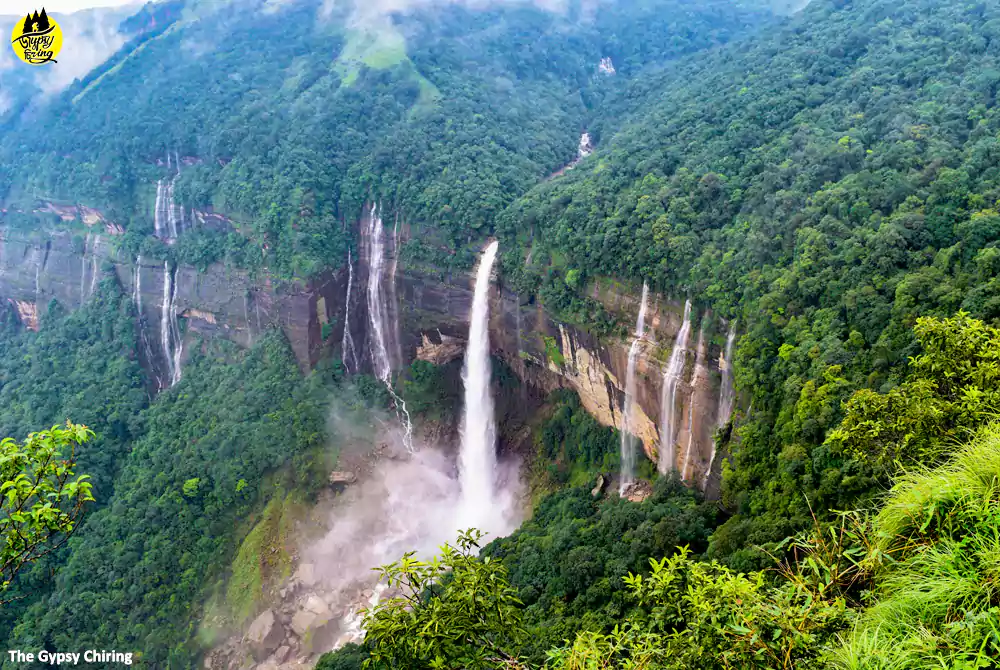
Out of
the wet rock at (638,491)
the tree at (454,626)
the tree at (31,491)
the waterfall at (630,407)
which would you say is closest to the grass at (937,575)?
the tree at (454,626)

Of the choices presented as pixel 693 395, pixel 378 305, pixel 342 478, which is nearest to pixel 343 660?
pixel 342 478

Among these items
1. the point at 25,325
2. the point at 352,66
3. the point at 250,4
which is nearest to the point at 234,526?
the point at 25,325

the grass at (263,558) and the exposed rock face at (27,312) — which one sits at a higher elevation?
the exposed rock face at (27,312)

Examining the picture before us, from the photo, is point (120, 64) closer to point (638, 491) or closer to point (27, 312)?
point (27, 312)

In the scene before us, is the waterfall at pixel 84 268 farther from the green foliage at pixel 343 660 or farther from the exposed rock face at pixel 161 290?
the green foliage at pixel 343 660

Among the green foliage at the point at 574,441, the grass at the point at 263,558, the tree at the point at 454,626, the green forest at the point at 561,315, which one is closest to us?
the tree at the point at 454,626

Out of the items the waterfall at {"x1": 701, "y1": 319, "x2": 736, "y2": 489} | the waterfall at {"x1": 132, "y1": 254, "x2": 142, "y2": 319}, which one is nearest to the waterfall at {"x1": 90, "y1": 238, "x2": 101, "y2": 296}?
the waterfall at {"x1": 132, "y1": 254, "x2": 142, "y2": 319}

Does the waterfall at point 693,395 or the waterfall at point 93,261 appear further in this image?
the waterfall at point 93,261
